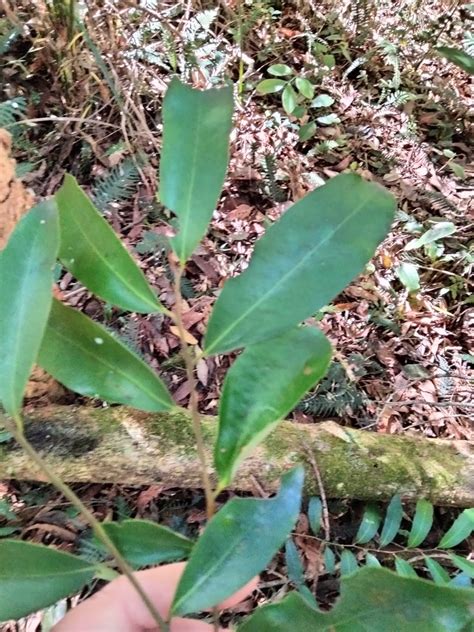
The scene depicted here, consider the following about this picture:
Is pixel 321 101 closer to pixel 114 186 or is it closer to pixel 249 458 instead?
pixel 114 186

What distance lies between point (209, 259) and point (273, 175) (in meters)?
0.35

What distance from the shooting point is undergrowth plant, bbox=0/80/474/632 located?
561 millimetres

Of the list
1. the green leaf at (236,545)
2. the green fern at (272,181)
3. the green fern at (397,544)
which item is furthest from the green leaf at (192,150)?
the green fern at (272,181)

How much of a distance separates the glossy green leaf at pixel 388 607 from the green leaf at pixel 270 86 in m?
1.86

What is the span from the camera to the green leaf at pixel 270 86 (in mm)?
2047

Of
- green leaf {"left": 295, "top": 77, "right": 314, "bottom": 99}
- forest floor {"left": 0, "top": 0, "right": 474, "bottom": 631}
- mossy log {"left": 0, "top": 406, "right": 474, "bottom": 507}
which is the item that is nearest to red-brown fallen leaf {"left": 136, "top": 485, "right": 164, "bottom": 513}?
forest floor {"left": 0, "top": 0, "right": 474, "bottom": 631}

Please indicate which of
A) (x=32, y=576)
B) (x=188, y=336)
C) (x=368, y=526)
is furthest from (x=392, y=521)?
(x=32, y=576)

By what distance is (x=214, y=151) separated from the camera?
2.21 feet

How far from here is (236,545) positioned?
1.92 ft

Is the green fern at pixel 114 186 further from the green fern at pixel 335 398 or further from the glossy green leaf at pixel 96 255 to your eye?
the glossy green leaf at pixel 96 255

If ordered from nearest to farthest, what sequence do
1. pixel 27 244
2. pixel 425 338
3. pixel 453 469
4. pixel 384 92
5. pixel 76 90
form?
1. pixel 27 244
2. pixel 453 469
3. pixel 425 338
4. pixel 76 90
5. pixel 384 92

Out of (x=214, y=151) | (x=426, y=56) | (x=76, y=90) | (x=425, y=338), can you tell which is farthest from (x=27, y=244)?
(x=426, y=56)

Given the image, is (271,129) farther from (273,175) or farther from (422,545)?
(422,545)

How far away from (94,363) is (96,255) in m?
0.12
